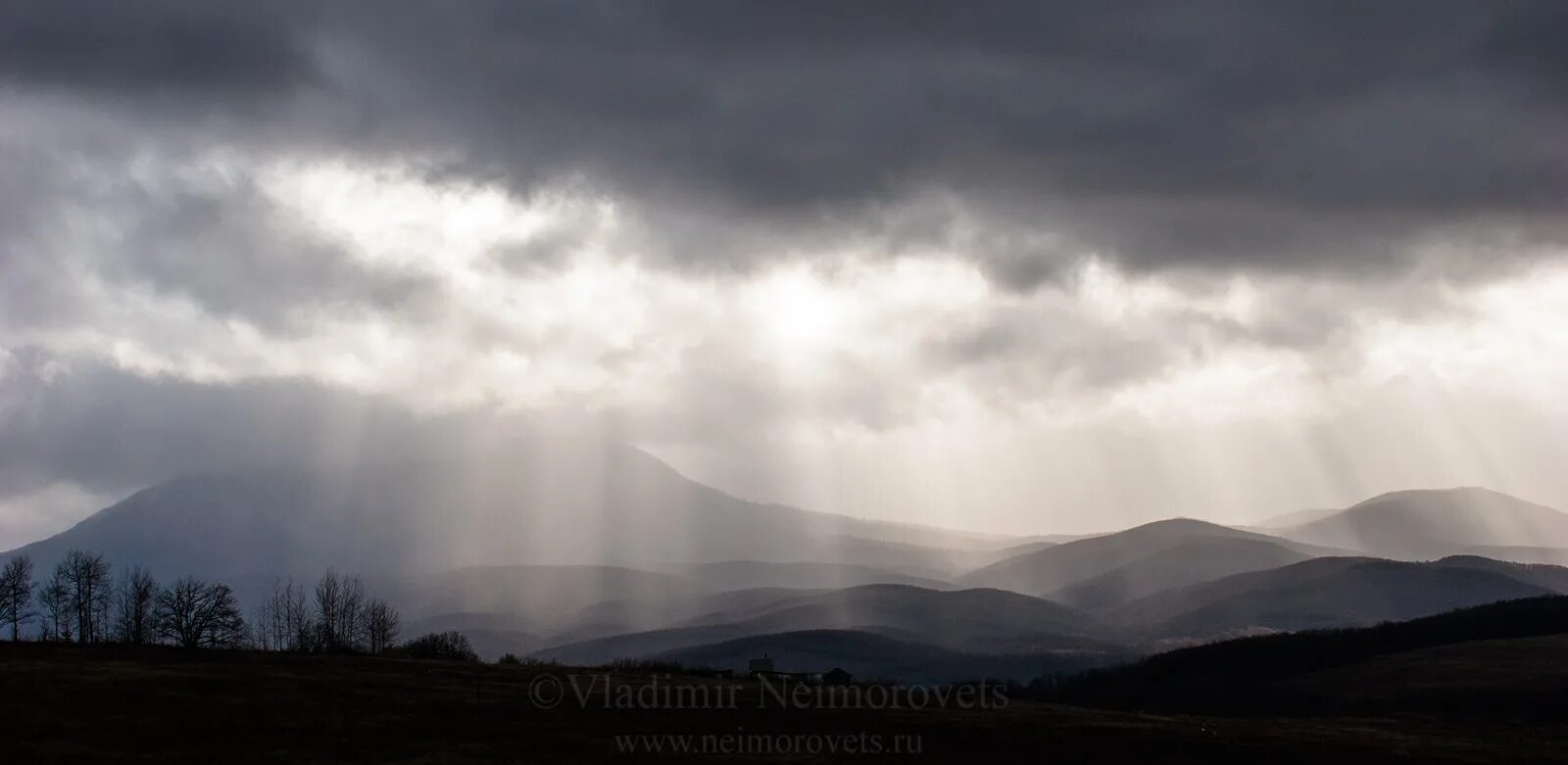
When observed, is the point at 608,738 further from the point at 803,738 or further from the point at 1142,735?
the point at 1142,735

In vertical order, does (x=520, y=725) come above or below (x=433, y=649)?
below

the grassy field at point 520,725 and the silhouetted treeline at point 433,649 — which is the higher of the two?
the silhouetted treeline at point 433,649

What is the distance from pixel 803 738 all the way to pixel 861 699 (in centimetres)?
1993

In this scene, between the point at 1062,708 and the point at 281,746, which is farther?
the point at 1062,708

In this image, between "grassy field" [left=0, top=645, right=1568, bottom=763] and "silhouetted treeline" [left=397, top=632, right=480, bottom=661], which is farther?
"silhouetted treeline" [left=397, top=632, right=480, bottom=661]

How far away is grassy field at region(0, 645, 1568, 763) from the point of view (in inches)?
3199

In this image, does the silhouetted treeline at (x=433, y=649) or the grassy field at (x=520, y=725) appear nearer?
the grassy field at (x=520, y=725)

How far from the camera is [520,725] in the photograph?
91.3 m

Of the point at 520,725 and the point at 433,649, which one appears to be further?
the point at 433,649

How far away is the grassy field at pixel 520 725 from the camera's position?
8125cm

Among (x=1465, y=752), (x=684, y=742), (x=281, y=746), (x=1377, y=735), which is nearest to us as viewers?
(x=281, y=746)

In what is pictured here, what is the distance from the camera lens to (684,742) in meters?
88.4

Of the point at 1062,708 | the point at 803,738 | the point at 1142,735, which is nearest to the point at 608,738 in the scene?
the point at 803,738

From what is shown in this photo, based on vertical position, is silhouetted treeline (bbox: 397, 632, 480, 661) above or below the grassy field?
above
